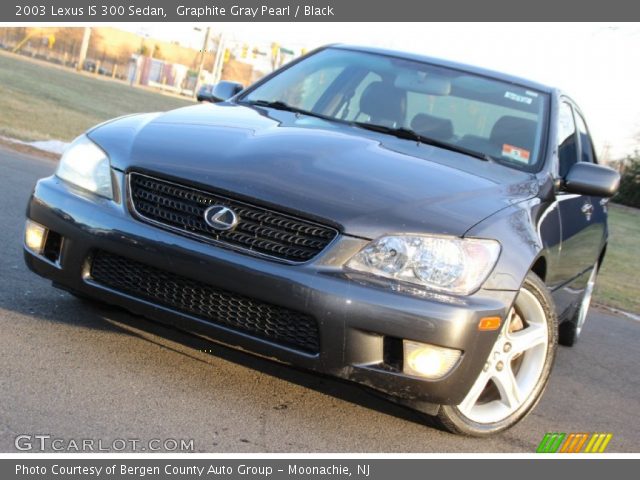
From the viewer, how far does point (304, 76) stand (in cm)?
532

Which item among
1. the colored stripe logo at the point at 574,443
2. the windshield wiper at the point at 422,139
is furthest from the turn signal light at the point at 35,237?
the colored stripe logo at the point at 574,443

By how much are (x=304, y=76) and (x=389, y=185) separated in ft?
6.20

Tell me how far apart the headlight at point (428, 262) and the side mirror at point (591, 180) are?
4.52 ft

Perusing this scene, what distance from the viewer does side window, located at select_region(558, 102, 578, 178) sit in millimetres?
4938

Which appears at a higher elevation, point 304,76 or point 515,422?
point 304,76

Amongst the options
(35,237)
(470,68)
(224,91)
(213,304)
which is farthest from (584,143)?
(35,237)

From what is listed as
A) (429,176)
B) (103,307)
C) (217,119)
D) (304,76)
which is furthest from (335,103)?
(103,307)

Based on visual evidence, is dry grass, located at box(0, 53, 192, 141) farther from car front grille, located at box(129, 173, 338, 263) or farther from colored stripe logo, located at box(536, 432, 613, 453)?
colored stripe logo, located at box(536, 432, 613, 453)

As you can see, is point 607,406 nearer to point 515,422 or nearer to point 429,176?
point 515,422

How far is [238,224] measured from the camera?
3.47 meters

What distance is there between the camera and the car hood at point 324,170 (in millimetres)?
3451

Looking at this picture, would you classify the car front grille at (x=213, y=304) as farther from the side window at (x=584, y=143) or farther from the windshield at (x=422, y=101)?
the side window at (x=584, y=143)

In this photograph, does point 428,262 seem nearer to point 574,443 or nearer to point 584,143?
point 574,443
